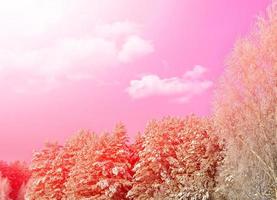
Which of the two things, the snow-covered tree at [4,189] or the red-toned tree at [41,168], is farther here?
the snow-covered tree at [4,189]

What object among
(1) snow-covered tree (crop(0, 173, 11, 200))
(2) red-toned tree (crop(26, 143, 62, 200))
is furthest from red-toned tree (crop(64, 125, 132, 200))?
(1) snow-covered tree (crop(0, 173, 11, 200))

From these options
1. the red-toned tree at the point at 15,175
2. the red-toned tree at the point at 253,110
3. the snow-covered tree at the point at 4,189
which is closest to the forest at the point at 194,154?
the red-toned tree at the point at 253,110

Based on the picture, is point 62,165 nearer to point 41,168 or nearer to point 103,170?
point 41,168

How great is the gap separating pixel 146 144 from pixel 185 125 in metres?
2.86

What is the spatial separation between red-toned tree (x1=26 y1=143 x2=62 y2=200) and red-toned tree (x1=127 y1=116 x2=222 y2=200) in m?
8.83

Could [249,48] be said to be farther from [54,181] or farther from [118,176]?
[54,181]

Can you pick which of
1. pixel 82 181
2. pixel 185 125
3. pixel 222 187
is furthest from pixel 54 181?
pixel 222 187

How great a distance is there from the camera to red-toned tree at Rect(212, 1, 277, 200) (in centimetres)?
2711

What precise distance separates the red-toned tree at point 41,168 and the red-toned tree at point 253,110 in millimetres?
18169

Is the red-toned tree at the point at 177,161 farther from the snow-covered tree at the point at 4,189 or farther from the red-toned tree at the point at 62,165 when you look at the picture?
the snow-covered tree at the point at 4,189

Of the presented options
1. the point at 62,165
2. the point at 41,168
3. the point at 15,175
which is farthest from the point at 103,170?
the point at 15,175

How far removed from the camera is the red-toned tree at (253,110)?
1067 inches

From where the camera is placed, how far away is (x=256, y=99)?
27375 mm

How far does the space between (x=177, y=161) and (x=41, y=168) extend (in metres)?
13.4
